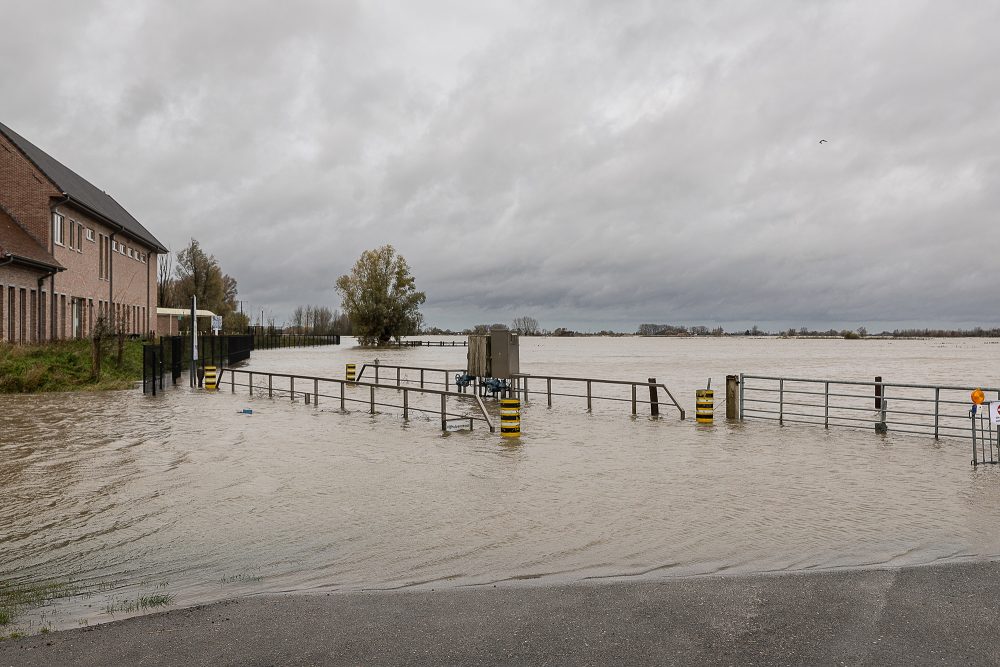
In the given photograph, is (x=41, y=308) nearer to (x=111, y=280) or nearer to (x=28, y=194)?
(x=28, y=194)

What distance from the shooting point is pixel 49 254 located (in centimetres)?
3328

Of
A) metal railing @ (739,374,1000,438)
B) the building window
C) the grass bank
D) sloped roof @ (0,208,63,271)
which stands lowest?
metal railing @ (739,374,1000,438)

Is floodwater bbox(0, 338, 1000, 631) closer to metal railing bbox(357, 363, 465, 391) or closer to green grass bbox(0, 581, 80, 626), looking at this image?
green grass bbox(0, 581, 80, 626)

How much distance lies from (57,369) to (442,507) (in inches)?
887

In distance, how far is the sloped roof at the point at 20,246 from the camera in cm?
2918

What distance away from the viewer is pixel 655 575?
→ 6.87 metres

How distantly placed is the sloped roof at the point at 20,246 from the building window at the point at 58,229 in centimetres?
110

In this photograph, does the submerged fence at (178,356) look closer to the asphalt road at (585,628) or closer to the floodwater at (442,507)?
the floodwater at (442,507)

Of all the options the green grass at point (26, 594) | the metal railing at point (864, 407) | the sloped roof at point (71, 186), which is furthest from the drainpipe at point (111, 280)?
the green grass at point (26, 594)

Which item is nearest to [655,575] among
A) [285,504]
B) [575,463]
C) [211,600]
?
[211,600]

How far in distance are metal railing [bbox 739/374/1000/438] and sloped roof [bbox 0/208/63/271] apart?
26.2 meters

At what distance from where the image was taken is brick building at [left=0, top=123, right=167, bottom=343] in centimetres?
3039

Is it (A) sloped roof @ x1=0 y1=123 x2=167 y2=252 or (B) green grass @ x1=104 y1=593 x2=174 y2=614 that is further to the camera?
(A) sloped roof @ x1=0 y1=123 x2=167 y2=252

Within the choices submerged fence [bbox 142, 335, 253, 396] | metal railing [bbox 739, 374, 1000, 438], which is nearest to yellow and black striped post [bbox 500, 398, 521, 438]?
metal railing [bbox 739, 374, 1000, 438]
